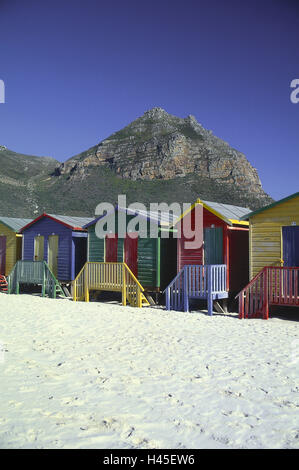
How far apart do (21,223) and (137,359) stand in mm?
16600

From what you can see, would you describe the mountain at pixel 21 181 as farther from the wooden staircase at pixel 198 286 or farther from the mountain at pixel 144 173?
the wooden staircase at pixel 198 286

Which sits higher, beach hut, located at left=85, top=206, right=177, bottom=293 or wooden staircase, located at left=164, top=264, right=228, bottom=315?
beach hut, located at left=85, top=206, right=177, bottom=293

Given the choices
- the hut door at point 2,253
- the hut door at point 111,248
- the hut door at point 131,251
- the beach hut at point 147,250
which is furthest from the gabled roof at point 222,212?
the hut door at point 2,253

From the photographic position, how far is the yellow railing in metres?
14.2

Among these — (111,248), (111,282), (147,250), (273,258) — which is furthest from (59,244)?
(273,258)

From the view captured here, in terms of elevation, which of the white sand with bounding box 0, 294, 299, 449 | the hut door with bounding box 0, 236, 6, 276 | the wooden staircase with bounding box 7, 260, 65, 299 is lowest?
the white sand with bounding box 0, 294, 299, 449

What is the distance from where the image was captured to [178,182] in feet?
247

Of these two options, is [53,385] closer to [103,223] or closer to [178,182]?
[103,223]

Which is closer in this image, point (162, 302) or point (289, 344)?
point (289, 344)

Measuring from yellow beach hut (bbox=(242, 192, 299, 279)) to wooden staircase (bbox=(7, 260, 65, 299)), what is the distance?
8.42 meters

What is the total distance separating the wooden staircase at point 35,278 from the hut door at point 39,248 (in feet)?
3.06

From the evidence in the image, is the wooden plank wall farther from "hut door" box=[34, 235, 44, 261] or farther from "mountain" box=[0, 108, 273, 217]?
"mountain" box=[0, 108, 273, 217]

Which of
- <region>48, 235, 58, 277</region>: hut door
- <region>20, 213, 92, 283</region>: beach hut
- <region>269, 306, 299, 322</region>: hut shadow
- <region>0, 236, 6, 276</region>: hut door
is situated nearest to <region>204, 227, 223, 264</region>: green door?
<region>269, 306, 299, 322</region>: hut shadow
